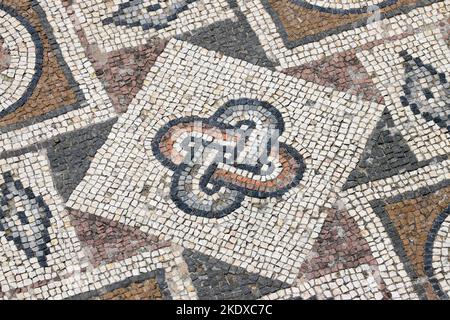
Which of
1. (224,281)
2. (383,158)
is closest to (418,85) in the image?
(383,158)

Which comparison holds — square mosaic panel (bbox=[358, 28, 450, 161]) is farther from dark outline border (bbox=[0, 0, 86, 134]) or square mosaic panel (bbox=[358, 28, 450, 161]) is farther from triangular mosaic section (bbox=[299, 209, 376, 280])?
dark outline border (bbox=[0, 0, 86, 134])

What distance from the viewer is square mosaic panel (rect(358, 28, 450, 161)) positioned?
8.74 meters

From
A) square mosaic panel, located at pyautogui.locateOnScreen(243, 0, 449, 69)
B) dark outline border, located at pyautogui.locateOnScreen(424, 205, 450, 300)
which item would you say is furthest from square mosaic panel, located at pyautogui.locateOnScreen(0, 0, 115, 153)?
dark outline border, located at pyautogui.locateOnScreen(424, 205, 450, 300)

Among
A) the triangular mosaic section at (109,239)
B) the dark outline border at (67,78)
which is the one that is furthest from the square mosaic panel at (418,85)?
the dark outline border at (67,78)

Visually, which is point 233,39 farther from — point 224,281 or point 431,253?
point 431,253

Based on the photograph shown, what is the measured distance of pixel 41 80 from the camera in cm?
922

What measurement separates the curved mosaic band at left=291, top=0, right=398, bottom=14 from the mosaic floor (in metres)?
0.02

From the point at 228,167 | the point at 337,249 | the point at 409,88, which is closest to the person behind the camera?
the point at 337,249

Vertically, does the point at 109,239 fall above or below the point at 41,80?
below

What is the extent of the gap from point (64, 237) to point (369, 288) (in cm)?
287

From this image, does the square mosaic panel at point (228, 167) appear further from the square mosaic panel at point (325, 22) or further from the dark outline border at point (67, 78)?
the dark outline border at point (67, 78)

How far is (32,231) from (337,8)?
397 cm

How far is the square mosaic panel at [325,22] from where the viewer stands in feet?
30.5

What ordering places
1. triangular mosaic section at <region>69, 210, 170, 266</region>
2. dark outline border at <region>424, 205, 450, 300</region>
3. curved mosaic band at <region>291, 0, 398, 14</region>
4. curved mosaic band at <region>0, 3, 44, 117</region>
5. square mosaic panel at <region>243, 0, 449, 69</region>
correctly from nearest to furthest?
dark outline border at <region>424, 205, 450, 300</region> < triangular mosaic section at <region>69, 210, 170, 266</region> < curved mosaic band at <region>0, 3, 44, 117</region> < square mosaic panel at <region>243, 0, 449, 69</region> < curved mosaic band at <region>291, 0, 398, 14</region>
